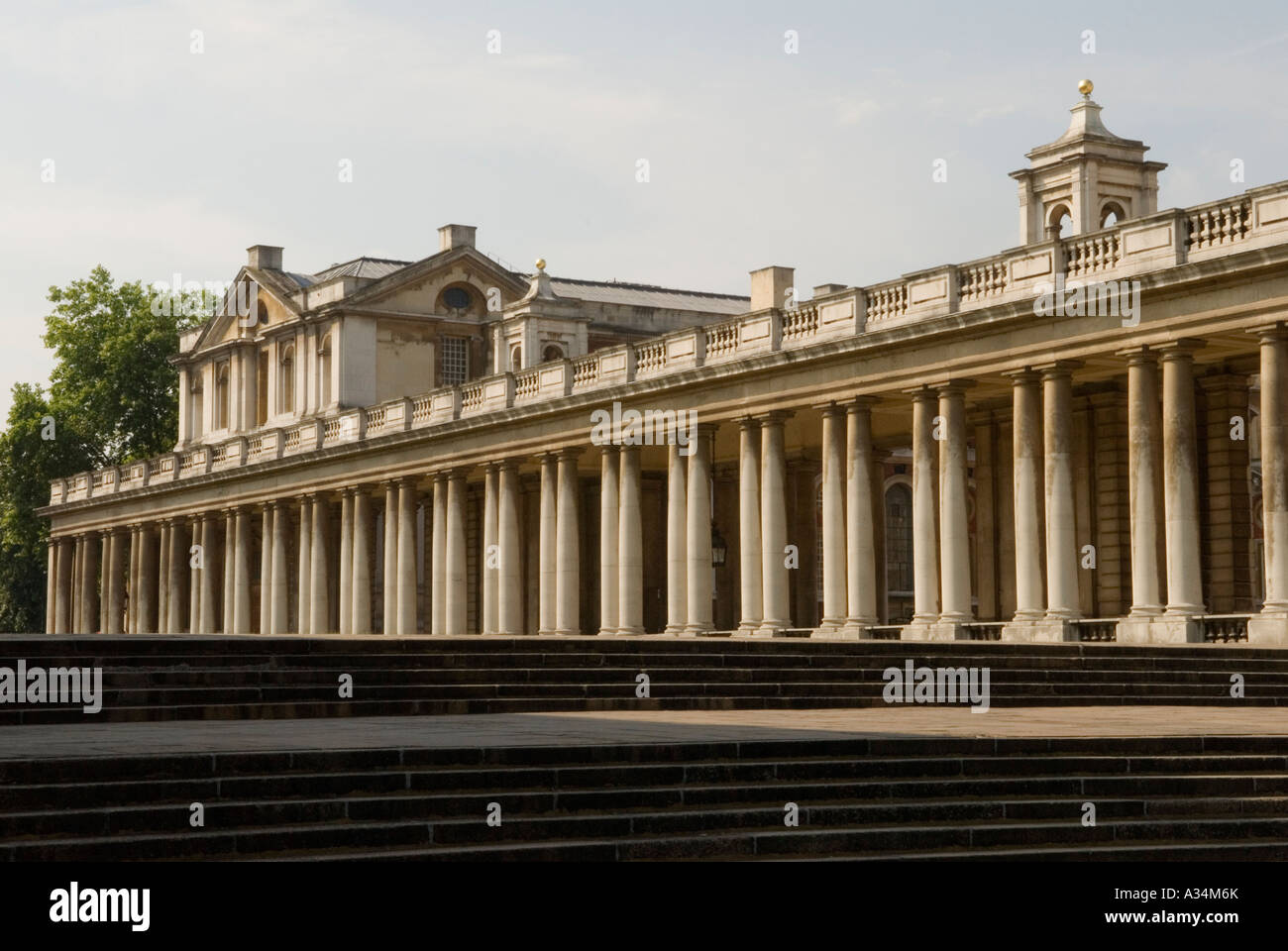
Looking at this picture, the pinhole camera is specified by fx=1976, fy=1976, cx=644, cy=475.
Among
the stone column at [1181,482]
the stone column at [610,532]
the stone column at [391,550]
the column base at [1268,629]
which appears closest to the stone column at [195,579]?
the stone column at [391,550]

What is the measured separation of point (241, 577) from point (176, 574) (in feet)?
20.3

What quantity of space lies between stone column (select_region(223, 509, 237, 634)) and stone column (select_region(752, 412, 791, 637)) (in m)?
29.8

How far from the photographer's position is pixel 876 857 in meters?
13.5

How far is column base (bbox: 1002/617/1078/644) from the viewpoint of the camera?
3619 centimetres

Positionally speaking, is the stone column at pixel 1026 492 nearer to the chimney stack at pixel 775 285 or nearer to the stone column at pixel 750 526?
the stone column at pixel 750 526

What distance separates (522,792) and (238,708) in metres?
7.59

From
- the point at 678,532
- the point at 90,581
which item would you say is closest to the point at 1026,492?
the point at 678,532

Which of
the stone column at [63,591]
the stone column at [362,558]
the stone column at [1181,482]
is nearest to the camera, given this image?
the stone column at [1181,482]

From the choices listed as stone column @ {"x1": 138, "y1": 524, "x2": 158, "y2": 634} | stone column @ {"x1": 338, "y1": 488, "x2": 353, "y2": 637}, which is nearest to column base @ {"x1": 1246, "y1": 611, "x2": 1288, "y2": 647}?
stone column @ {"x1": 338, "y1": 488, "x2": 353, "y2": 637}

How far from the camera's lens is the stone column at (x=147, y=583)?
76.0m

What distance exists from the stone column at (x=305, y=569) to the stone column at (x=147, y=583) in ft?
43.9

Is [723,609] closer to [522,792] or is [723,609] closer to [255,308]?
[255,308]

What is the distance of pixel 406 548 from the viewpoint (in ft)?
193

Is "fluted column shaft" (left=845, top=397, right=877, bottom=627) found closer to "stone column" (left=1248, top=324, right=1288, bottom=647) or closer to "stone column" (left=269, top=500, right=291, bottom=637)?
"stone column" (left=1248, top=324, right=1288, bottom=647)
